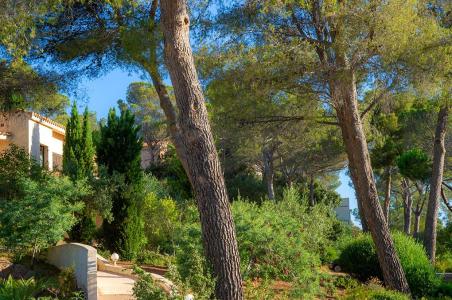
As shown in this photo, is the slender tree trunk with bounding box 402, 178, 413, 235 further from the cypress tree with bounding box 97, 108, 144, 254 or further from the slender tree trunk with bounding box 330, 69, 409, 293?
the cypress tree with bounding box 97, 108, 144, 254

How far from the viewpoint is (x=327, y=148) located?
88.0ft

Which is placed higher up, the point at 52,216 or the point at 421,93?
the point at 421,93

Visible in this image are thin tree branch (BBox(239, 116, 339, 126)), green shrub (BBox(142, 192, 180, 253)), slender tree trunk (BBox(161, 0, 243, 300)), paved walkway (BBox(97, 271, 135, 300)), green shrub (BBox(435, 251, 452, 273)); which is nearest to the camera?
slender tree trunk (BBox(161, 0, 243, 300))

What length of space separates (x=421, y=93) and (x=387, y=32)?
2.35m

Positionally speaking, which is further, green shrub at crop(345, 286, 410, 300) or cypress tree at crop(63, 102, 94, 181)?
cypress tree at crop(63, 102, 94, 181)

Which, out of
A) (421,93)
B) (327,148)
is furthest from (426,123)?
(421,93)

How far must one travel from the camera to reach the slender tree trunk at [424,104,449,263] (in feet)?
56.6

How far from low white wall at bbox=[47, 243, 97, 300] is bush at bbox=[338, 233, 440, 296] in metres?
7.30

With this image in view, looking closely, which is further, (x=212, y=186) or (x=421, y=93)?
(x=421, y=93)

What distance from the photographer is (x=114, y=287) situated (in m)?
9.99

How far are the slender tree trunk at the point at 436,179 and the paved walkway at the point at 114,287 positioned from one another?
34.5ft

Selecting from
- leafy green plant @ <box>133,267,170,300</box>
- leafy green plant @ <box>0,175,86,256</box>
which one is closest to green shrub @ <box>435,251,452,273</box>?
leafy green plant @ <box>0,175,86,256</box>

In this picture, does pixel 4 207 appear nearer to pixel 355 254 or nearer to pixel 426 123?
pixel 355 254

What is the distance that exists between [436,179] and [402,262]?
4.90 metres
